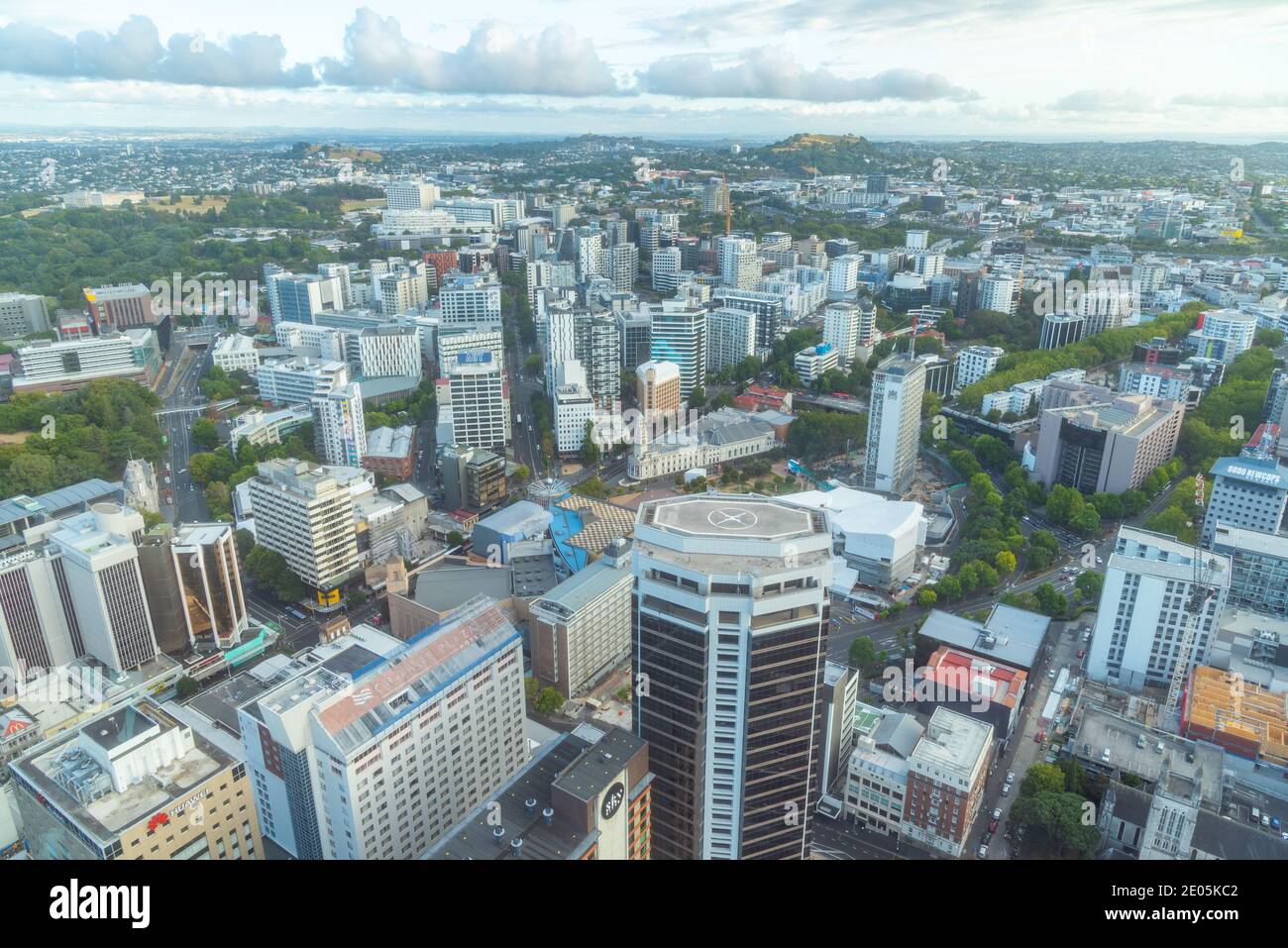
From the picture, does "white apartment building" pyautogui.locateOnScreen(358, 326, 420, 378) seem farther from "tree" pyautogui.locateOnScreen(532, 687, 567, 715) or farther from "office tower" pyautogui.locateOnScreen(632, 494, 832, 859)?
"office tower" pyautogui.locateOnScreen(632, 494, 832, 859)

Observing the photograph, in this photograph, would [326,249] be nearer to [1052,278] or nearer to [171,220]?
[171,220]

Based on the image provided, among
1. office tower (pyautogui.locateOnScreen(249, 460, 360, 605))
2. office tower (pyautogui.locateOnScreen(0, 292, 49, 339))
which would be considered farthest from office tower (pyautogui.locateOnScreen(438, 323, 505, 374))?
office tower (pyautogui.locateOnScreen(0, 292, 49, 339))

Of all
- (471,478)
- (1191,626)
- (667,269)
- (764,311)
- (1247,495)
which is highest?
(667,269)

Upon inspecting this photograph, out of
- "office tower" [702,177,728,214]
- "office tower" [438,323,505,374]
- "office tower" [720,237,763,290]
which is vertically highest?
"office tower" [702,177,728,214]

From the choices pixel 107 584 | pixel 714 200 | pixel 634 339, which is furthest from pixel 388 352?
pixel 714 200

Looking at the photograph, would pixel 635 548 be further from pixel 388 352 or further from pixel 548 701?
pixel 388 352

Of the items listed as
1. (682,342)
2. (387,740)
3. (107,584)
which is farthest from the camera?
(682,342)
